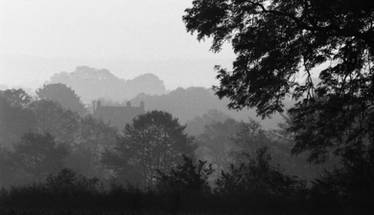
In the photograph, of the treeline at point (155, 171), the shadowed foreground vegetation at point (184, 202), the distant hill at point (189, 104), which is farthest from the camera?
the distant hill at point (189, 104)

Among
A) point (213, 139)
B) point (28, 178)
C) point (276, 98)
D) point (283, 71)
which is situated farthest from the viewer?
point (213, 139)

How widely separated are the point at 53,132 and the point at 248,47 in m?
72.0

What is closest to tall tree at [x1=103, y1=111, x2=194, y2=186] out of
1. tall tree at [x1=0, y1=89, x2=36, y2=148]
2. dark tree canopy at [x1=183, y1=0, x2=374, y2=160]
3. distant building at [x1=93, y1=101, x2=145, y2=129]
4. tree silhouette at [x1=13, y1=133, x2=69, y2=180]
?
tree silhouette at [x1=13, y1=133, x2=69, y2=180]

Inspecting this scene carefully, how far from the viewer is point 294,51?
13.8m

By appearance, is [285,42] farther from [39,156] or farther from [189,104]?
[189,104]

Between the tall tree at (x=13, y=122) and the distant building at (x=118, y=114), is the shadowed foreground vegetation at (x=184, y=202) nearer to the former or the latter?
the tall tree at (x=13, y=122)

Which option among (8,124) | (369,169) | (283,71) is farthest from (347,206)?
(8,124)

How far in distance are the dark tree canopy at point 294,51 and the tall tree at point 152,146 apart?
4492 cm

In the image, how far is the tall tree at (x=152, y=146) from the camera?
5994cm

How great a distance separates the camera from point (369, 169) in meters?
14.4

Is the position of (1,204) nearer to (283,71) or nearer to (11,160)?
(283,71)

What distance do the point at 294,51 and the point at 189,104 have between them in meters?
162

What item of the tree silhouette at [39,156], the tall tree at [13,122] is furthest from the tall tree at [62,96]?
the tree silhouette at [39,156]

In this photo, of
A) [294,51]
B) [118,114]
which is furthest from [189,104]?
[294,51]
